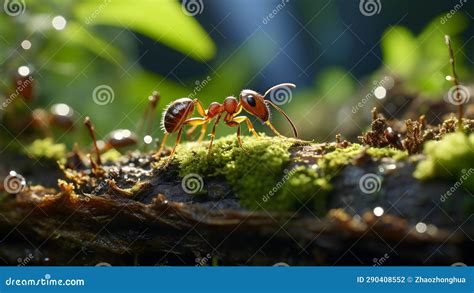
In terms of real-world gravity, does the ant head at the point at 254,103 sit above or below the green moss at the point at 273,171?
above

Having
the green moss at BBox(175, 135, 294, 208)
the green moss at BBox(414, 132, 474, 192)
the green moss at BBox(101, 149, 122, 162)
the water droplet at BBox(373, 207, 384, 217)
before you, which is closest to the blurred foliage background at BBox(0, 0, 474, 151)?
the green moss at BBox(101, 149, 122, 162)

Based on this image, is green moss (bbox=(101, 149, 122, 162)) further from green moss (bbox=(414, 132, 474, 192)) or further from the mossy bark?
green moss (bbox=(414, 132, 474, 192))

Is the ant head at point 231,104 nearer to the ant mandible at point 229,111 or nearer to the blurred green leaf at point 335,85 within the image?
the ant mandible at point 229,111

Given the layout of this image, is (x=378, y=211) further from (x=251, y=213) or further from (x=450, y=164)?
(x=251, y=213)

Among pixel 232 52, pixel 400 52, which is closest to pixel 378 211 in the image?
pixel 400 52

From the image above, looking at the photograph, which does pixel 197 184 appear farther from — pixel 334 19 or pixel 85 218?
pixel 334 19

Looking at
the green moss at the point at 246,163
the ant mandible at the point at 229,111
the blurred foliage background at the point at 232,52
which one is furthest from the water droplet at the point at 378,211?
the blurred foliage background at the point at 232,52

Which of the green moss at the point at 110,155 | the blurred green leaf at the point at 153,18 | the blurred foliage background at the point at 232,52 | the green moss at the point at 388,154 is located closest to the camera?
the green moss at the point at 388,154
